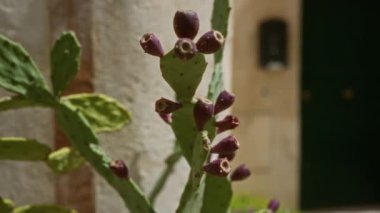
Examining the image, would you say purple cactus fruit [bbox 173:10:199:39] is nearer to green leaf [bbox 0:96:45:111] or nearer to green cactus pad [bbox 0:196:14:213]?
green leaf [bbox 0:96:45:111]

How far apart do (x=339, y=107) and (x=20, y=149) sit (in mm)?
3069

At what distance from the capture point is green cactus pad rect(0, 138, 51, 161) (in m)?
Answer: 0.99

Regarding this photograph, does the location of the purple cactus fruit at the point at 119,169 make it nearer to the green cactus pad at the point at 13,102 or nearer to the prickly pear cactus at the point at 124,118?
the prickly pear cactus at the point at 124,118

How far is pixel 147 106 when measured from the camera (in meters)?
1.16

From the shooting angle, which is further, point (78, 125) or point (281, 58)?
point (281, 58)

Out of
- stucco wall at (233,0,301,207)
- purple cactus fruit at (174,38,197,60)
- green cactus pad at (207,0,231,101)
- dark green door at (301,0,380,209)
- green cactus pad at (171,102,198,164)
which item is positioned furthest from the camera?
dark green door at (301,0,380,209)

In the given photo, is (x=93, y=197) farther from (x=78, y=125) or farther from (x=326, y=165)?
(x=326, y=165)

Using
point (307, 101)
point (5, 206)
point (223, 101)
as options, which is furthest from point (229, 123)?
point (307, 101)

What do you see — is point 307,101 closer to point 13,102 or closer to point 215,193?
point 215,193

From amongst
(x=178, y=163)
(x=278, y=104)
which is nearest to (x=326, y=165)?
(x=278, y=104)

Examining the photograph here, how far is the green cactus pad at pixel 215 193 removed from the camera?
40.1 inches

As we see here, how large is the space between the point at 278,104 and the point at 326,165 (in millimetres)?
584

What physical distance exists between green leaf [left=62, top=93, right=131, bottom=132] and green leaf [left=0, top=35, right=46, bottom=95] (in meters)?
0.07

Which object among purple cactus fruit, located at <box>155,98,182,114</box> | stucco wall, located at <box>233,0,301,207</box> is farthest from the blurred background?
purple cactus fruit, located at <box>155,98,182,114</box>
